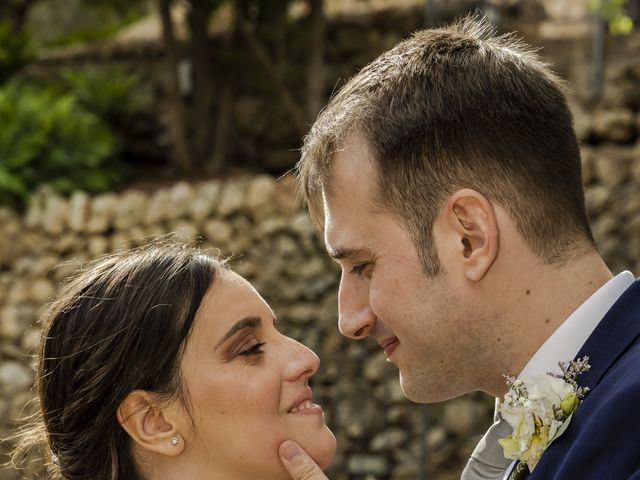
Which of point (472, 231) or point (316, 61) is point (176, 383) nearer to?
point (472, 231)

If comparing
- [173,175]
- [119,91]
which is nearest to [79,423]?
[173,175]

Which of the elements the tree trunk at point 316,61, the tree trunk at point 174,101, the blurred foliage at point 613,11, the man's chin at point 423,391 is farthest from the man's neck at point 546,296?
the tree trunk at point 174,101

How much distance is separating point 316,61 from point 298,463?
337 inches

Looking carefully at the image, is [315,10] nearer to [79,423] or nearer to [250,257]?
[250,257]

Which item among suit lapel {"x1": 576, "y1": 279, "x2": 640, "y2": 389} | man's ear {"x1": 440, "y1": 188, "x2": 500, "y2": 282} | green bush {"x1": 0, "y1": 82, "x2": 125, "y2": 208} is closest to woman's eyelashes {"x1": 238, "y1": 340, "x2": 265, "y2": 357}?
man's ear {"x1": 440, "y1": 188, "x2": 500, "y2": 282}

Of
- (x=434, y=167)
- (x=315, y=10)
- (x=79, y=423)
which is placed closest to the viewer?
(x=434, y=167)

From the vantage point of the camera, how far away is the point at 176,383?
112 inches

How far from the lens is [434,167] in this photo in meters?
2.55

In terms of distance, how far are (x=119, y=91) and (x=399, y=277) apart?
376 inches

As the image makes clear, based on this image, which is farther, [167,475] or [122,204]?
[122,204]

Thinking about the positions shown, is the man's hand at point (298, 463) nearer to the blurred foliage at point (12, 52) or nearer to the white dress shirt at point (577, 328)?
the white dress shirt at point (577, 328)

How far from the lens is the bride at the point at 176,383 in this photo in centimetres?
280

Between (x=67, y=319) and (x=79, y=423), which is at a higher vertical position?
(x=67, y=319)

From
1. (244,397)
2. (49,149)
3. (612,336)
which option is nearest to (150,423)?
(244,397)
